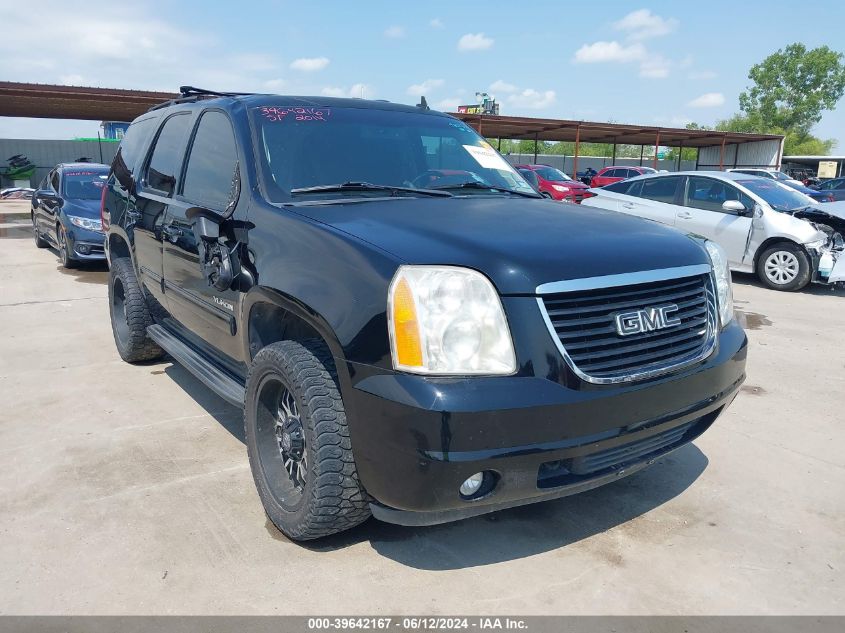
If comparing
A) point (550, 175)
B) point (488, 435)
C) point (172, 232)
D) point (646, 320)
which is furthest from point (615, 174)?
point (488, 435)

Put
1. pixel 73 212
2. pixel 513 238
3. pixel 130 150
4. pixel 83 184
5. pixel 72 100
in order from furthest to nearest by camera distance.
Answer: pixel 72 100
pixel 83 184
pixel 73 212
pixel 130 150
pixel 513 238

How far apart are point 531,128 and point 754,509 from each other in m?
29.2

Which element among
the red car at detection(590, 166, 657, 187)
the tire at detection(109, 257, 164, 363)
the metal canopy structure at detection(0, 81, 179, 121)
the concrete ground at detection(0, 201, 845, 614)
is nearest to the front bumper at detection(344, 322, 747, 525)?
the concrete ground at detection(0, 201, 845, 614)

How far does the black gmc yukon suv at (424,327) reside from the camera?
2.26 meters

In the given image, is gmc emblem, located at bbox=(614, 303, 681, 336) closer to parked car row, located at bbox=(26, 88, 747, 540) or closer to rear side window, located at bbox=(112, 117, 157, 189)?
parked car row, located at bbox=(26, 88, 747, 540)

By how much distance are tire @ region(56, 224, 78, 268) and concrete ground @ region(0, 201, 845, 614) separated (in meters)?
6.36

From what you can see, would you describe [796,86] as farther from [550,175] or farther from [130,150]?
[130,150]

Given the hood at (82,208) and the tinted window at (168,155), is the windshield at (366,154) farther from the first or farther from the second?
the hood at (82,208)

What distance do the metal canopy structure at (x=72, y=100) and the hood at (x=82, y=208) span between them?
8.28 metres

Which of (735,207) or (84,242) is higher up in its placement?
(735,207)

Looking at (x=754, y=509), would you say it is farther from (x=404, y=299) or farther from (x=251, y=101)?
(x=251, y=101)

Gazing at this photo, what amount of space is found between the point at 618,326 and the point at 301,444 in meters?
1.38

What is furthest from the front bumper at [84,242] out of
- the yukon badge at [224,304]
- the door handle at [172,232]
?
the yukon badge at [224,304]

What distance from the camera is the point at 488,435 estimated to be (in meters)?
2.20
